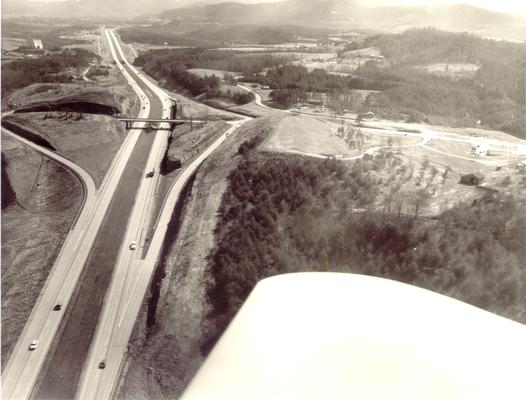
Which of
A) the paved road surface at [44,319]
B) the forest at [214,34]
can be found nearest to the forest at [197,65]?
the forest at [214,34]

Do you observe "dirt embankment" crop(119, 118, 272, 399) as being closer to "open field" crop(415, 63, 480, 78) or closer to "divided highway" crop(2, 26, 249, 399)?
"divided highway" crop(2, 26, 249, 399)

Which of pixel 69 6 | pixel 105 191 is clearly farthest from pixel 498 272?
pixel 69 6

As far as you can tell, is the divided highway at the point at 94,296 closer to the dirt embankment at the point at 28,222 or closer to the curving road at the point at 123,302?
the curving road at the point at 123,302

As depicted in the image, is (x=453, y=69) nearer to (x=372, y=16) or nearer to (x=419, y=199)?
(x=372, y=16)

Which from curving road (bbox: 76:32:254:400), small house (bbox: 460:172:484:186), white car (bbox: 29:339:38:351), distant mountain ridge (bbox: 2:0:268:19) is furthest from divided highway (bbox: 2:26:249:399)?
distant mountain ridge (bbox: 2:0:268:19)

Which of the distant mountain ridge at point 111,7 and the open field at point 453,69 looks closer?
the open field at point 453,69

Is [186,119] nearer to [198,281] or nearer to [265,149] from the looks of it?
[265,149]
